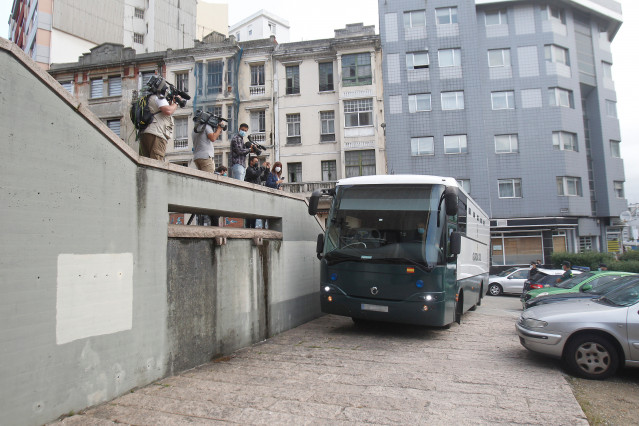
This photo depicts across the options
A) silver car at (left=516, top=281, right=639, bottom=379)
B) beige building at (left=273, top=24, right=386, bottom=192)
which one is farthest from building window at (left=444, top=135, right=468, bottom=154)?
silver car at (left=516, top=281, right=639, bottom=379)

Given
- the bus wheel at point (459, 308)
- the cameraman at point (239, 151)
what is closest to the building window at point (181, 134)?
the cameraman at point (239, 151)

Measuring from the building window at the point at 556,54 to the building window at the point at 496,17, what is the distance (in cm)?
357

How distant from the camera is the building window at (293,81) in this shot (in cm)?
3083

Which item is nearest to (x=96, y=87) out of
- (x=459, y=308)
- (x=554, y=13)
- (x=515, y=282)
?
(x=515, y=282)

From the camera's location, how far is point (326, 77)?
100 feet

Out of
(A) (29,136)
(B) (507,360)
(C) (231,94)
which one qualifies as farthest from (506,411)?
(C) (231,94)

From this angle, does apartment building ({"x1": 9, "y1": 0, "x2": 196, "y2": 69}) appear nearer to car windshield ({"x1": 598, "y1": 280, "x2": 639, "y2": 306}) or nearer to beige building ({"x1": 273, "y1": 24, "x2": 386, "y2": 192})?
beige building ({"x1": 273, "y1": 24, "x2": 386, "y2": 192})

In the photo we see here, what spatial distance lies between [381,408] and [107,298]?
Answer: 3.25 m

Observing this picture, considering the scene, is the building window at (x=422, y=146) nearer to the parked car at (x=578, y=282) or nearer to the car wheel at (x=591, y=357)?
the parked car at (x=578, y=282)

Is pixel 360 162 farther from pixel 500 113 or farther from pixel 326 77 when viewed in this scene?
pixel 500 113

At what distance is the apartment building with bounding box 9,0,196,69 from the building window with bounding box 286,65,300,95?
19416 mm

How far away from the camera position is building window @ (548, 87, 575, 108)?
31.3 metres

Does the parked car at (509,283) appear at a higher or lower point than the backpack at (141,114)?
lower

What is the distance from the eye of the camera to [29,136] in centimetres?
417
